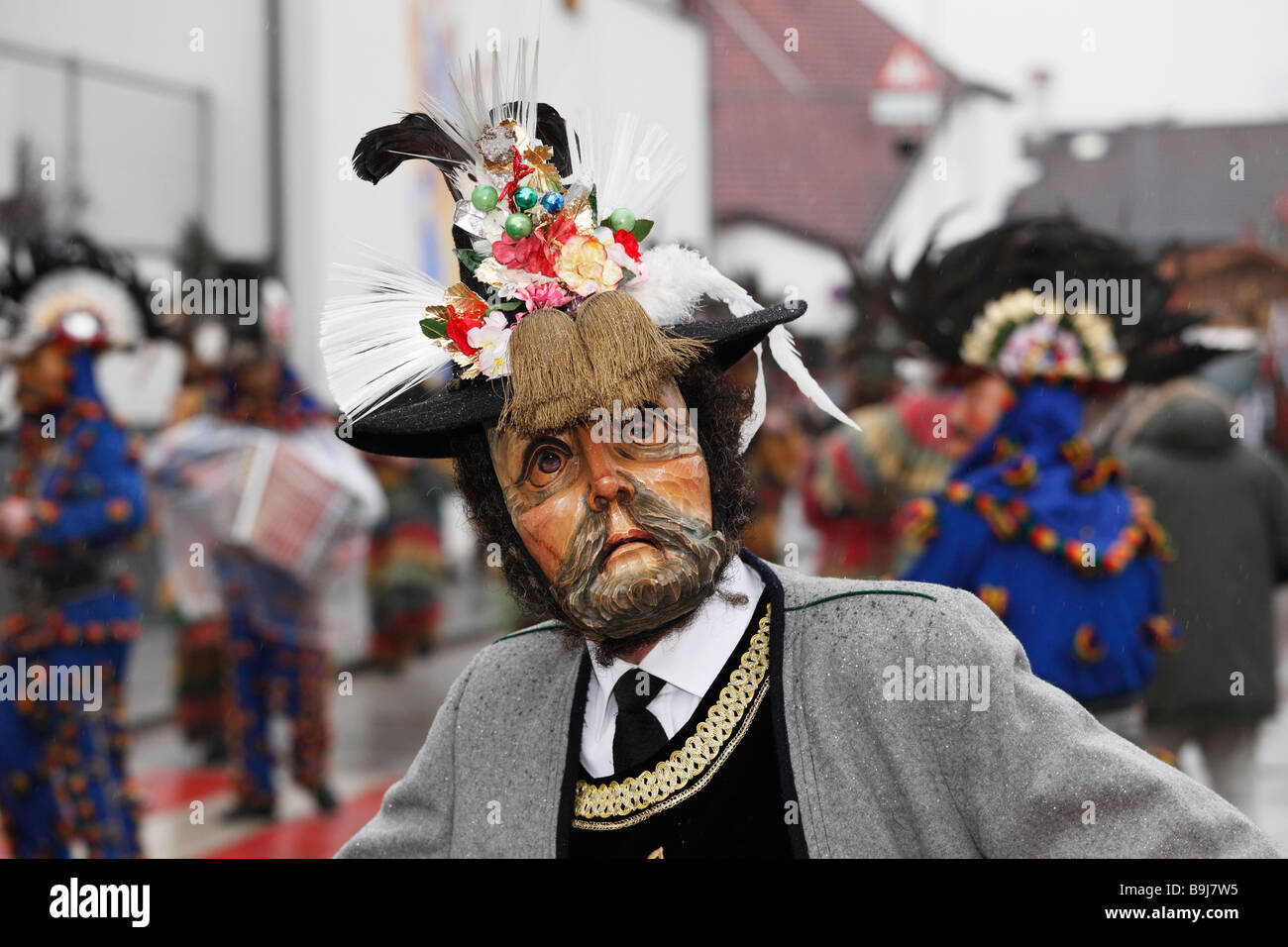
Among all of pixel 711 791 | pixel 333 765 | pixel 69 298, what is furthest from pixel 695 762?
pixel 333 765

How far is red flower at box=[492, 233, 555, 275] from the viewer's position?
6.75 ft

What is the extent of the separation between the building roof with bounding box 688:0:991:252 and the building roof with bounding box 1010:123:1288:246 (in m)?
3.88

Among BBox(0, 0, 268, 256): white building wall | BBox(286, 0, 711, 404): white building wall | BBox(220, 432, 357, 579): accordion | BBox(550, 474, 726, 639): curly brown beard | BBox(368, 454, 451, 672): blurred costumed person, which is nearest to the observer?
BBox(550, 474, 726, 639): curly brown beard

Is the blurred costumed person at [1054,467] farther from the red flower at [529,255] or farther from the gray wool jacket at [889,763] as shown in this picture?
the red flower at [529,255]

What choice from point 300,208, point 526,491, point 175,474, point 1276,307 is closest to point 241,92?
point 300,208

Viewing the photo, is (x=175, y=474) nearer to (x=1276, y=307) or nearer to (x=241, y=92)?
(x=1276, y=307)

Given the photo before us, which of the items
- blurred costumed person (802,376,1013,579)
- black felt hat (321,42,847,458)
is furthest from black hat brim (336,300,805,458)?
blurred costumed person (802,376,1013,579)

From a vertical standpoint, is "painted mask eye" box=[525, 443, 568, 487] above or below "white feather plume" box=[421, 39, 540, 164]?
below

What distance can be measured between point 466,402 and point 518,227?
0.86ft

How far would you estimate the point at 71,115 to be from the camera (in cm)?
1109

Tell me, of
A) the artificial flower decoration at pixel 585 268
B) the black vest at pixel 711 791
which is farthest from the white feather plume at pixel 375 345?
the black vest at pixel 711 791

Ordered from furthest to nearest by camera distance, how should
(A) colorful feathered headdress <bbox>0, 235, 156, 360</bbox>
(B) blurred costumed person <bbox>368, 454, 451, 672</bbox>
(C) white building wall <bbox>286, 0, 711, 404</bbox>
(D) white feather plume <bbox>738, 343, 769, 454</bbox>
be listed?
(C) white building wall <bbox>286, 0, 711, 404</bbox>
(B) blurred costumed person <bbox>368, 454, 451, 672</bbox>
(A) colorful feathered headdress <bbox>0, 235, 156, 360</bbox>
(D) white feather plume <bbox>738, 343, 769, 454</bbox>

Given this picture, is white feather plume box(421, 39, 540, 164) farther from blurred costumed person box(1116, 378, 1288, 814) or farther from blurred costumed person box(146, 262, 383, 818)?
blurred costumed person box(146, 262, 383, 818)

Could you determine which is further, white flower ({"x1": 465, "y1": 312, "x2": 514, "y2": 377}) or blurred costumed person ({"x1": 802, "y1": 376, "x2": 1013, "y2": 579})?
blurred costumed person ({"x1": 802, "y1": 376, "x2": 1013, "y2": 579})
